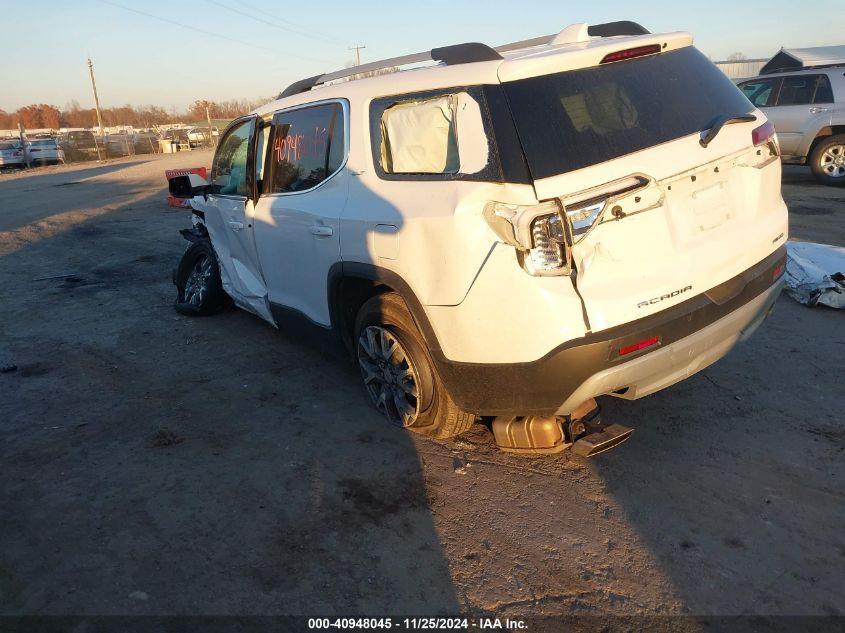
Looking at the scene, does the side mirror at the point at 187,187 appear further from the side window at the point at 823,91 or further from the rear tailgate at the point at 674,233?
the side window at the point at 823,91

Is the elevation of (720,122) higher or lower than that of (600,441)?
higher

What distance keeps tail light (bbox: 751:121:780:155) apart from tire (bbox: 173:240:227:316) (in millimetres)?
4503

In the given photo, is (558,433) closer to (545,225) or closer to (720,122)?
(545,225)

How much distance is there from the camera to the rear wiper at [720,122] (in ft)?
10.1

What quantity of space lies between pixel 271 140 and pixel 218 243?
1426 mm

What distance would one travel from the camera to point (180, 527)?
3.16m

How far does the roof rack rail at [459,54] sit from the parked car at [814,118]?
9554 millimetres

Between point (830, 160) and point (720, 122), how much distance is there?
416 inches

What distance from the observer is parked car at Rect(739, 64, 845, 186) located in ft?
37.7

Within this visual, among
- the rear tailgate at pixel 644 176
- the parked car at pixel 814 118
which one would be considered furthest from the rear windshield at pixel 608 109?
the parked car at pixel 814 118

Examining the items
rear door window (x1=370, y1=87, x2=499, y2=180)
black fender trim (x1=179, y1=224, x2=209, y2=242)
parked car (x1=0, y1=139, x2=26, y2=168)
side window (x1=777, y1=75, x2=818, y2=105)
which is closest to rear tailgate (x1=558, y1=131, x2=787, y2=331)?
rear door window (x1=370, y1=87, x2=499, y2=180)

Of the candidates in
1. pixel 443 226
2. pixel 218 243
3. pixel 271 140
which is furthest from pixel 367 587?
pixel 218 243

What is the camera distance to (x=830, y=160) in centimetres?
1172

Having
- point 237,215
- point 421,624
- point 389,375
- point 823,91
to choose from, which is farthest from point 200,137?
Result: point 421,624
